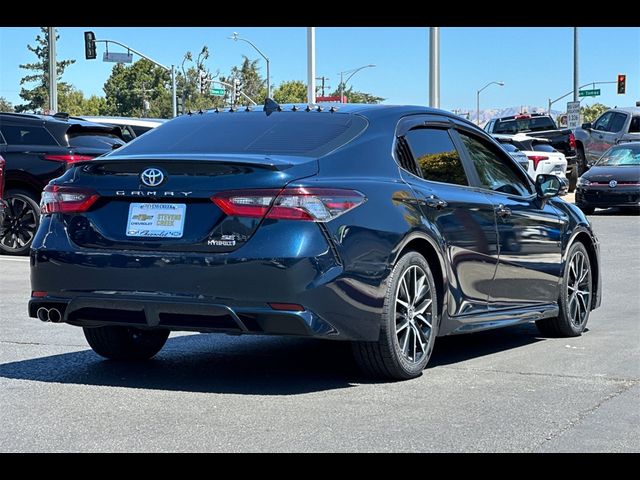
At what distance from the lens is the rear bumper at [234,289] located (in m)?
6.07

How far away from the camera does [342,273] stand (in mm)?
6195

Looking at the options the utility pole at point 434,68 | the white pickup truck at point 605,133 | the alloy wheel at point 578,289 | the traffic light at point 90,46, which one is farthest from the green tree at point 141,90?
the alloy wheel at point 578,289

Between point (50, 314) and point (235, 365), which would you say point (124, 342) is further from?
point (50, 314)

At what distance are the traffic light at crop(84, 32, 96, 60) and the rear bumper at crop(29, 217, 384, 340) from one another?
166 ft

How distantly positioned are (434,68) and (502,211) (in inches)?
797

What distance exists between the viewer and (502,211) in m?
7.80

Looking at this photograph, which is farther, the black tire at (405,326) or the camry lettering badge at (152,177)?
the black tire at (405,326)

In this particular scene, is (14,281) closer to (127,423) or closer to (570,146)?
(127,423)

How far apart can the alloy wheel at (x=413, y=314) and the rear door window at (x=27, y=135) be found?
961 centimetres

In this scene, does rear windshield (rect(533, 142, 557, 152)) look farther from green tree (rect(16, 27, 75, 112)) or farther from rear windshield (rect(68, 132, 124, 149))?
green tree (rect(16, 27, 75, 112))

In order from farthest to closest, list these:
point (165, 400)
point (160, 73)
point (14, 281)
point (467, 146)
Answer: point (160, 73) → point (14, 281) → point (467, 146) → point (165, 400)

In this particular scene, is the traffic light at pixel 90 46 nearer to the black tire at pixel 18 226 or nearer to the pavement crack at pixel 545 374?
the black tire at pixel 18 226

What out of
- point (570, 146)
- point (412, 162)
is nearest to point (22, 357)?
point (412, 162)

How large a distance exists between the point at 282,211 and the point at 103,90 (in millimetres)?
135497
